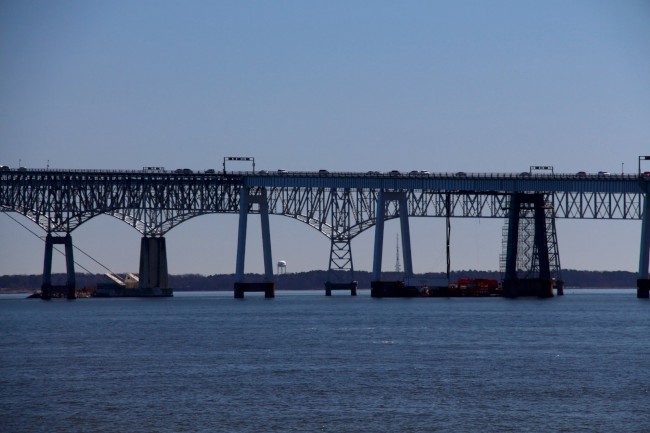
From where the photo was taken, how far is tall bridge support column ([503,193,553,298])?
18212 cm

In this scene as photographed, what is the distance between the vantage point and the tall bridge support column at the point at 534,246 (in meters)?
182

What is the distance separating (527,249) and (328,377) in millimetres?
117197

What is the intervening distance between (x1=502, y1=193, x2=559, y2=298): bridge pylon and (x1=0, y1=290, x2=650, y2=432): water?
59746 millimetres

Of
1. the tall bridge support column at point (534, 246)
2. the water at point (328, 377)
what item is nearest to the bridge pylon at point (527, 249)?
the tall bridge support column at point (534, 246)

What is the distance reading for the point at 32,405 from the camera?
62375mm

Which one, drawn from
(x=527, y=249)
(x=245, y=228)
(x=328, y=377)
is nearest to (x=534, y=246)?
(x=527, y=249)

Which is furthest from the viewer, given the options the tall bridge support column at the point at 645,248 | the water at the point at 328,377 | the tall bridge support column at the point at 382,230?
the tall bridge support column at the point at 382,230

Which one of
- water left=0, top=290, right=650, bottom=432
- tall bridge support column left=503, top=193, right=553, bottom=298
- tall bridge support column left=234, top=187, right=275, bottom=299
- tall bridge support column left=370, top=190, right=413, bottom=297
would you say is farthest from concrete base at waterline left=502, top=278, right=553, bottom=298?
water left=0, top=290, right=650, bottom=432

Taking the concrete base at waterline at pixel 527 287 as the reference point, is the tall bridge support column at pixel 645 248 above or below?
above

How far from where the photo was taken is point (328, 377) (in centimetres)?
7269

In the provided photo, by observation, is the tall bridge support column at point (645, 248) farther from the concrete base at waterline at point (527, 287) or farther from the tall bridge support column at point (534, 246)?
the concrete base at waterline at point (527, 287)

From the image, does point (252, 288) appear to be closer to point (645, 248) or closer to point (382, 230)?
point (382, 230)

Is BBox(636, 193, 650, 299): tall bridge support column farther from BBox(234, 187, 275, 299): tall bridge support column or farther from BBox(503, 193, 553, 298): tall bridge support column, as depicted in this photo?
BBox(234, 187, 275, 299): tall bridge support column

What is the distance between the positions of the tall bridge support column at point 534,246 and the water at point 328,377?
196 ft
